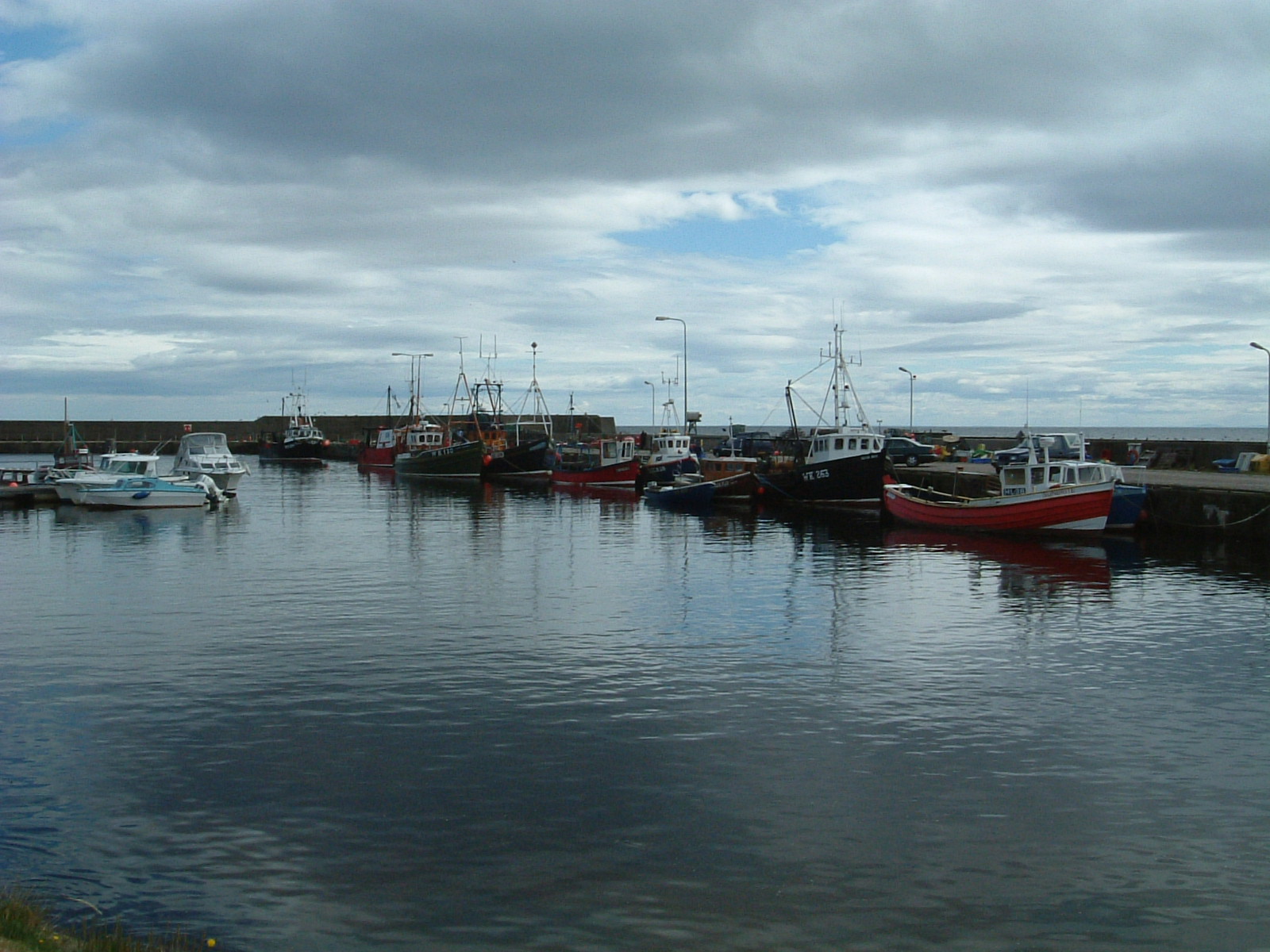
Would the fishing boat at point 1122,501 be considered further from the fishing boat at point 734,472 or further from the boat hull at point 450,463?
the boat hull at point 450,463

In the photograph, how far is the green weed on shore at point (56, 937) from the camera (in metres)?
8.27

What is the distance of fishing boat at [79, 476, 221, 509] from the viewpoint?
55188 mm

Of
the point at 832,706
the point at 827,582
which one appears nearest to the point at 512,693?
the point at 832,706

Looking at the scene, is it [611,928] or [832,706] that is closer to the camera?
[611,928]

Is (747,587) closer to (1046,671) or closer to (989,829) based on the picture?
(1046,671)

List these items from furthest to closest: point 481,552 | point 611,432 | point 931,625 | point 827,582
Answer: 1. point 611,432
2. point 481,552
3. point 827,582
4. point 931,625

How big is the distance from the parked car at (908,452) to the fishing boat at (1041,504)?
24.5 metres

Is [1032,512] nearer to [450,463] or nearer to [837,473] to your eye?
[837,473]

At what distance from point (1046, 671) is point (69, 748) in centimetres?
1550

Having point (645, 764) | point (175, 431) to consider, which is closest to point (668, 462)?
point (645, 764)

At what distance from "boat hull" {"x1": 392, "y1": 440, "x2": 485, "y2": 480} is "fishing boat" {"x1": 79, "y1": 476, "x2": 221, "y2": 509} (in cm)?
3402

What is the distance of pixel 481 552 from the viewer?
3844cm

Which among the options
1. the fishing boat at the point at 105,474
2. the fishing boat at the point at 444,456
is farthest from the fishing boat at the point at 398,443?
the fishing boat at the point at 105,474

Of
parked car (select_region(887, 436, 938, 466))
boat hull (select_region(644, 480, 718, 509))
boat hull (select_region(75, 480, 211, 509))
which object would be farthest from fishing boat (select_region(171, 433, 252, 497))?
parked car (select_region(887, 436, 938, 466))
